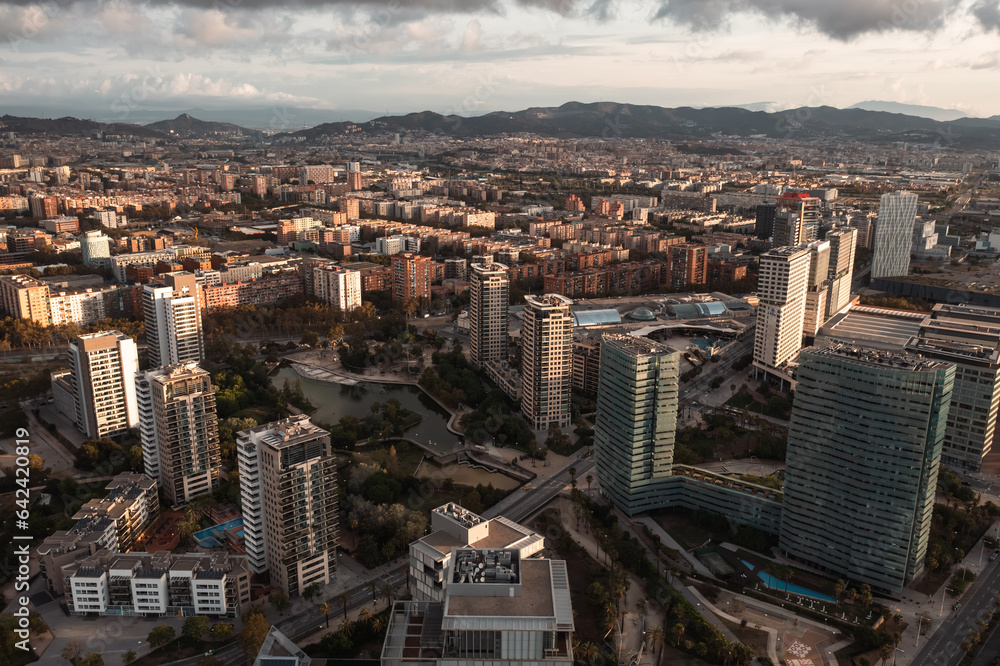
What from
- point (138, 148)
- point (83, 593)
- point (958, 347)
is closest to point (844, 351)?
point (958, 347)

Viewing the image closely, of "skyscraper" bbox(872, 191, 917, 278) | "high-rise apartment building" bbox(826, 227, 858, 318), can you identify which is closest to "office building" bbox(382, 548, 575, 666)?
"high-rise apartment building" bbox(826, 227, 858, 318)

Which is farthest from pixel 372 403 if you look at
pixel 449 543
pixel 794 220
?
pixel 794 220

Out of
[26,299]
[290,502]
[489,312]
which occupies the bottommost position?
[290,502]

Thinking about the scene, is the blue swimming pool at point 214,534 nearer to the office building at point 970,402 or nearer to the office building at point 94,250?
the office building at point 970,402

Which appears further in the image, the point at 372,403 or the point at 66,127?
the point at 66,127

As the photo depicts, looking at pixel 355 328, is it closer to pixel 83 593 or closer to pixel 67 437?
pixel 67 437

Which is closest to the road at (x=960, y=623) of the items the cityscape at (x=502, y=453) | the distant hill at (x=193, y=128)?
the cityscape at (x=502, y=453)

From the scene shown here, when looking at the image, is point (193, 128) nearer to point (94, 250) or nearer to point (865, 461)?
point (94, 250)

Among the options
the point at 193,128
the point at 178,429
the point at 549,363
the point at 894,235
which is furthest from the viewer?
the point at 193,128
